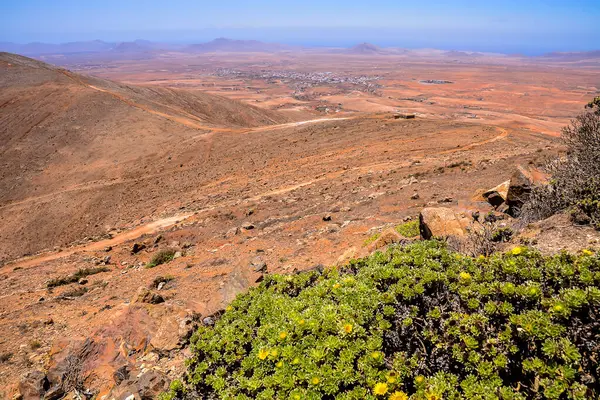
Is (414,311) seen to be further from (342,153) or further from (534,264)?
(342,153)

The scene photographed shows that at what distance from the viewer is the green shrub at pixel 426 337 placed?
99.4 inches

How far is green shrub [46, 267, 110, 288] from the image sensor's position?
34.4 feet

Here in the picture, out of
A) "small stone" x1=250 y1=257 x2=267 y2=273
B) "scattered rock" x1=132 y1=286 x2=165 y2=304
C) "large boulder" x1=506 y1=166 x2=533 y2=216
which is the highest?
"large boulder" x1=506 y1=166 x2=533 y2=216

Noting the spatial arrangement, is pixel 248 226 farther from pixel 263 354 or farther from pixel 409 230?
pixel 263 354

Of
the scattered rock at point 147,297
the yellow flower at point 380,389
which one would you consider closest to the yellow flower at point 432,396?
the yellow flower at point 380,389

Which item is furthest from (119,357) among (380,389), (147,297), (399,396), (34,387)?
(399,396)

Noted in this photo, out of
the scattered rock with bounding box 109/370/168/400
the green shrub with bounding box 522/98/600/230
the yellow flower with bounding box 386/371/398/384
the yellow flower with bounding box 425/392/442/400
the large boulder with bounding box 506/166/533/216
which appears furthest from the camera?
the large boulder with bounding box 506/166/533/216

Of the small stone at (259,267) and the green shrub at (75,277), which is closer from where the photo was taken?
the small stone at (259,267)

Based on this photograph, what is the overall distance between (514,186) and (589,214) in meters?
3.14

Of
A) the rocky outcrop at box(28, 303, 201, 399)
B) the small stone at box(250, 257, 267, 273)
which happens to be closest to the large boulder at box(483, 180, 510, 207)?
the small stone at box(250, 257, 267, 273)

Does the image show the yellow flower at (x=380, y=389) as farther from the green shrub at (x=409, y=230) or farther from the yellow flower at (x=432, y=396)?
the green shrub at (x=409, y=230)

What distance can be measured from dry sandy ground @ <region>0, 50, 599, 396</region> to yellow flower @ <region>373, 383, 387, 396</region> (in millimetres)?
3069

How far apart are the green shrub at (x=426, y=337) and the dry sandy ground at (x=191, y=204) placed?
198 cm

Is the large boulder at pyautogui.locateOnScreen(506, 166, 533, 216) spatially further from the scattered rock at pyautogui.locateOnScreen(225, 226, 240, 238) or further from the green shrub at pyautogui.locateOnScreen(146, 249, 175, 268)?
the green shrub at pyautogui.locateOnScreen(146, 249, 175, 268)
